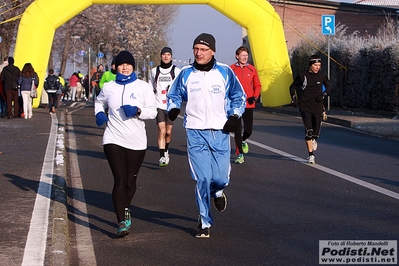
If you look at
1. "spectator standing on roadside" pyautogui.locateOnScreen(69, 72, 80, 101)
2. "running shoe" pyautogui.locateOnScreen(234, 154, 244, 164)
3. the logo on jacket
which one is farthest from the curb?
"spectator standing on roadside" pyautogui.locateOnScreen(69, 72, 80, 101)

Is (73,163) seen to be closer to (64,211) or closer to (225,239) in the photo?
(64,211)

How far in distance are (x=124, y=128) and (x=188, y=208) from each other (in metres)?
1.72

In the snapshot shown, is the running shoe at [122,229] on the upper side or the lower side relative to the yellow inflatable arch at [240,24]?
lower

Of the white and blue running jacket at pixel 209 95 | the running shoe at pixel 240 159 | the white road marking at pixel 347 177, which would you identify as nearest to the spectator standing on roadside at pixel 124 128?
the white and blue running jacket at pixel 209 95

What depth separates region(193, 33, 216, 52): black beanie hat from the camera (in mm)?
7117

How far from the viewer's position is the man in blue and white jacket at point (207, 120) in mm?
7184

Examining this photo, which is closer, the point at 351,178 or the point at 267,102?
the point at 351,178

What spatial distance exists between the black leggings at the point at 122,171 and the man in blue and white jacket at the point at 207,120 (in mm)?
591

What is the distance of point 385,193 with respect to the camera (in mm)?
9500

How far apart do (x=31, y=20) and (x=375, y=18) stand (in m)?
24.8

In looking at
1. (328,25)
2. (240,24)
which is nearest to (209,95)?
(328,25)

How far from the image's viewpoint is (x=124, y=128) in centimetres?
740

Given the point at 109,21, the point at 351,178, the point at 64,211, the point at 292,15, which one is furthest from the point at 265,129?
the point at 109,21

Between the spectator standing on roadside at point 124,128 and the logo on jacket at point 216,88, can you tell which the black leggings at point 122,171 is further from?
the logo on jacket at point 216,88
